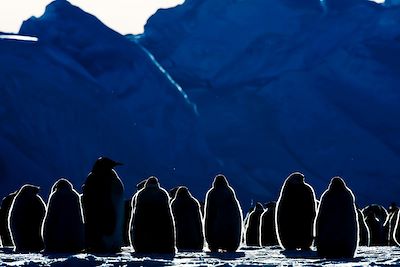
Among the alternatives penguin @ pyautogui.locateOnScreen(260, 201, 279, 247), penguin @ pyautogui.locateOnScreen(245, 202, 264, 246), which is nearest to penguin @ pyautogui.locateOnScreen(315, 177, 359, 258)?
penguin @ pyautogui.locateOnScreen(260, 201, 279, 247)

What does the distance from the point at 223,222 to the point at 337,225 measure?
2.29 metres

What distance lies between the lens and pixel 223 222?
33.8 feet

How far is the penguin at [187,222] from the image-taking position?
1062cm

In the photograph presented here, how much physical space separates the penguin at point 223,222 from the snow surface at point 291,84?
53202mm

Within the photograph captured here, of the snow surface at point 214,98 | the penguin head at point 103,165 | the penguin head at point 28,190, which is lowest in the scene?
the penguin head at point 28,190

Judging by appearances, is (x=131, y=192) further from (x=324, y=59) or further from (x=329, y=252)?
(x=329, y=252)

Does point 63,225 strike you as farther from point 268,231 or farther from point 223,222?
point 268,231

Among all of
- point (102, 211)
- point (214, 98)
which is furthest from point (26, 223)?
point (214, 98)

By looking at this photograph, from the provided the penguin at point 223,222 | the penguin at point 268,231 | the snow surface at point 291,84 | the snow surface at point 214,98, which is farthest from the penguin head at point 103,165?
the snow surface at point 291,84

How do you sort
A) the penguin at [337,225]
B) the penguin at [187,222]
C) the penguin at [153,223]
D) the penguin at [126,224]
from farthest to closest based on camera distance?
the penguin at [126,224]
the penguin at [187,222]
the penguin at [153,223]
the penguin at [337,225]

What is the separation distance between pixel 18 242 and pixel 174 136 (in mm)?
48502

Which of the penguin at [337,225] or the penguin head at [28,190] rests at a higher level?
the penguin head at [28,190]

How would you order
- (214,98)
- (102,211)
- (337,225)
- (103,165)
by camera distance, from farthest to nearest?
(214,98)
(103,165)
(102,211)
(337,225)

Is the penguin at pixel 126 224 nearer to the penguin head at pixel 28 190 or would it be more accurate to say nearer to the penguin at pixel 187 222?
the penguin at pixel 187 222
